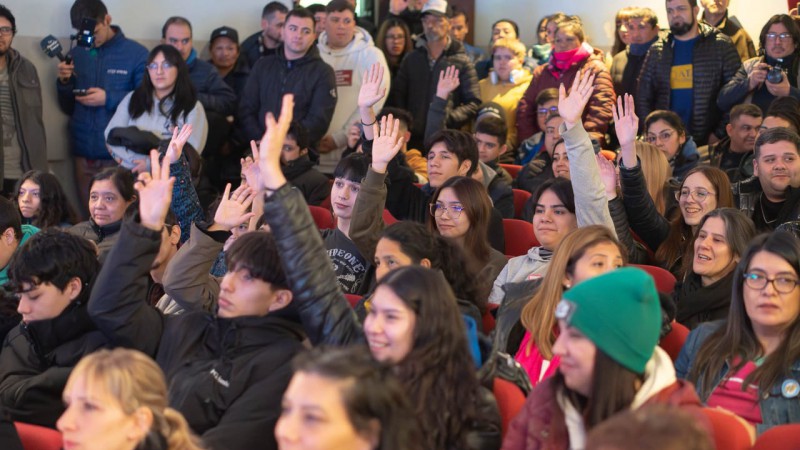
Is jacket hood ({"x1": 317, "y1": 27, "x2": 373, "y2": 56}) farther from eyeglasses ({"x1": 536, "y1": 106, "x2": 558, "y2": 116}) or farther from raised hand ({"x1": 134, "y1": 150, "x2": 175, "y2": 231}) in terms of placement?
raised hand ({"x1": 134, "y1": 150, "x2": 175, "y2": 231})

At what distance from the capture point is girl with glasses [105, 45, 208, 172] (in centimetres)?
606

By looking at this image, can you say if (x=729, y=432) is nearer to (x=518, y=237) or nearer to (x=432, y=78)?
(x=518, y=237)

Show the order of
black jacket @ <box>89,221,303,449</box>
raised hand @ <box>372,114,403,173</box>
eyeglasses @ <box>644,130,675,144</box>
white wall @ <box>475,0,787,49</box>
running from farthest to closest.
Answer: white wall @ <box>475,0,787,49</box> → eyeglasses @ <box>644,130,675,144</box> → raised hand @ <box>372,114,403,173</box> → black jacket @ <box>89,221,303,449</box>

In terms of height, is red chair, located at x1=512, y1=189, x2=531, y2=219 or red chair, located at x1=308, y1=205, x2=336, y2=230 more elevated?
red chair, located at x1=308, y1=205, x2=336, y2=230

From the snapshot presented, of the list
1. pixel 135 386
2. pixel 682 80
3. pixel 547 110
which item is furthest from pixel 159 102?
pixel 135 386

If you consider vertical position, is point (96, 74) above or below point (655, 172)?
above

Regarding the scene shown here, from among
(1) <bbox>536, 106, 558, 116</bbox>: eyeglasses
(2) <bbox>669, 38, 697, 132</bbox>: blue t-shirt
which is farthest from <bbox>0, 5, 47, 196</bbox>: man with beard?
(2) <bbox>669, 38, 697, 132</bbox>: blue t-shirt

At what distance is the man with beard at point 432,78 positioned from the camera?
6934mm

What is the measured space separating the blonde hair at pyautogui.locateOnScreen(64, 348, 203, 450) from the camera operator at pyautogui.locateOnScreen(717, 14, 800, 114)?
15.0ft

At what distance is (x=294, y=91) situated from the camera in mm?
6531

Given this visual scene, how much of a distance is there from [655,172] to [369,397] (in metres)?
3.12

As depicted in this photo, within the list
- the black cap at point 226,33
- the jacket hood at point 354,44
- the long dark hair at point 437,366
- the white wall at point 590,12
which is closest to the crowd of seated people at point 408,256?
the long dark hair at point 437,366

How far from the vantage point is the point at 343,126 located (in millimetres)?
6992

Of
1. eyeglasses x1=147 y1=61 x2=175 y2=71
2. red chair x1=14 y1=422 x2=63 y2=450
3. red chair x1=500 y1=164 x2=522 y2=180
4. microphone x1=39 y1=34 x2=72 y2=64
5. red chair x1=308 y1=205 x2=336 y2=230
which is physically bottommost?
red chair x1=500 y1=164 x2=522 y2=180
